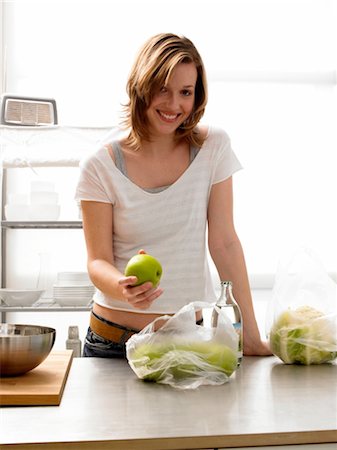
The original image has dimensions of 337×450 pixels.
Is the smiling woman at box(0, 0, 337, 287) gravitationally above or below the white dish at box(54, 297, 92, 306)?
above

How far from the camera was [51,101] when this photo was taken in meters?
3.48

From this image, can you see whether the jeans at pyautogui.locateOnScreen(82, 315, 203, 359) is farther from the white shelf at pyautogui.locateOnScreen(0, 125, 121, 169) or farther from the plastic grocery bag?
the white shelf at pyautogui.locateOnScreen(0, 125, 121, 169)

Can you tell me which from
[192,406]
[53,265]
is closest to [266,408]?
[192,406]

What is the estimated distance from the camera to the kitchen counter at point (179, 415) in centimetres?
116

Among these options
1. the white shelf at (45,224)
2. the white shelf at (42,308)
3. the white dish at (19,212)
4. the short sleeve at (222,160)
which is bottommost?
the white shelf at (42,308)

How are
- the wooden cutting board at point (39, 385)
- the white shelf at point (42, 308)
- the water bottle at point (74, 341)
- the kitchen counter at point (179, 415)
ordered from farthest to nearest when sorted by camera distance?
the white shelf at point (42, 308)
the water bottle at point (74, 341)
the wooden cutting board at point (39, 385)
the kitchen counter at point (179, 415)

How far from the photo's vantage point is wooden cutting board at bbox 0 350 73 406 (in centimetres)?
136

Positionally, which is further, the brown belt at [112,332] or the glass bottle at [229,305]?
the brown belt at [112,332]

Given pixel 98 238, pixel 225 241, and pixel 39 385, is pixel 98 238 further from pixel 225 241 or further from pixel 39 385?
pixel 39 385

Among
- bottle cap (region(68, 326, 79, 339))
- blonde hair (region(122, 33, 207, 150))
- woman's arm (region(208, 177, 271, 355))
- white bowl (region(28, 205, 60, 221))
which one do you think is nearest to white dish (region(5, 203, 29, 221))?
white bowl (region(28, 205, 60, 221))

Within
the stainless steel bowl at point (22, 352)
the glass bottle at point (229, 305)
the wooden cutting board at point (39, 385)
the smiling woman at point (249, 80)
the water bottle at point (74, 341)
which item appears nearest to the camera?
the wooden cutting board at point (39, 385)

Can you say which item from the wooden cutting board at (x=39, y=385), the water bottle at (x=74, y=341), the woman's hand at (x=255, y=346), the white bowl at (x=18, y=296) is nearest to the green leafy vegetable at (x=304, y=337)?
the woman's hand at (x=255, y=346)

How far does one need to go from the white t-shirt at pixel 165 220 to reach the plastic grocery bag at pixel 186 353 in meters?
0.35

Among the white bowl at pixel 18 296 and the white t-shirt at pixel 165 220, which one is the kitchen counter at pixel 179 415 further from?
the white bowl at pixel 18 296
